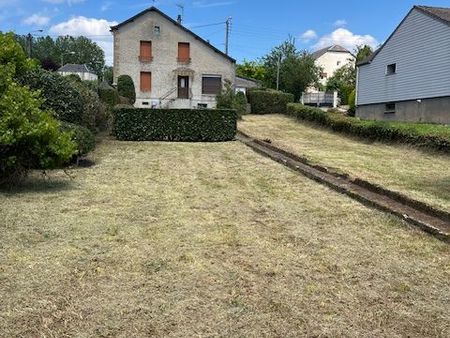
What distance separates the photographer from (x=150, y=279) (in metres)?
4.41

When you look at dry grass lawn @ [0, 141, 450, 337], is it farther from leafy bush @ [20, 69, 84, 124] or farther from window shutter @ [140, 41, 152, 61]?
window shutter @ [140, 41, 152, 61]

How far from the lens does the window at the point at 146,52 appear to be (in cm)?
3884

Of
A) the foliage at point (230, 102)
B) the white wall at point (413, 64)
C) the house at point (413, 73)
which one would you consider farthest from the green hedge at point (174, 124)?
the white wall at point (413, 64)

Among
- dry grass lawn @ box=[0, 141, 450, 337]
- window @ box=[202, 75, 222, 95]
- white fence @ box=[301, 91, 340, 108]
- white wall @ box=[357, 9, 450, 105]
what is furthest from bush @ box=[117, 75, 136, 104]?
dry grass lawn @ box=[0, 141, 450, 337]

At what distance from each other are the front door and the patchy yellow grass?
18.2 m

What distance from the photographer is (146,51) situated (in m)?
39.0

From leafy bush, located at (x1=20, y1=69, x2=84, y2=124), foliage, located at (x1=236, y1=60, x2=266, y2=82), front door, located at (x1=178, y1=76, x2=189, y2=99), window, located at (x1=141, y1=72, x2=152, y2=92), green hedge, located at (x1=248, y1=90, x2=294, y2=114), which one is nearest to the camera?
leafy bush, located at (x1=20, y1=69, x2=84, y2=124)

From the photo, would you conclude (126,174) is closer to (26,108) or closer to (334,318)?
(26,108)

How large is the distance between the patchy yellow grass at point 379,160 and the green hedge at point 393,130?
0.99ft

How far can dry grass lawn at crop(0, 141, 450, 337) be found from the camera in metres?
3.61

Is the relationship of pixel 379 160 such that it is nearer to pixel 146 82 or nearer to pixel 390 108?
pixel 390 108

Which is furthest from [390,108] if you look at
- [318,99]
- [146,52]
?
[318,99]

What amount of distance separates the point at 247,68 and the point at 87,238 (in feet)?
195

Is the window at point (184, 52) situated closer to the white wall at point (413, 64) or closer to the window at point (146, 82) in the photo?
the window at point (146, 82)
